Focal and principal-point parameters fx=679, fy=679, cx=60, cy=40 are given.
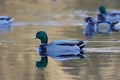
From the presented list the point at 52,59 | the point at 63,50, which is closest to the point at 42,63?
the point at 52,59

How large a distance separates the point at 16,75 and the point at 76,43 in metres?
3.58

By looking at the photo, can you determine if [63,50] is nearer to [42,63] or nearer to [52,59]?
[52,59]

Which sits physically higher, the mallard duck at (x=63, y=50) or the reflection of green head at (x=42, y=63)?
the mallard duck at (x=63, y=50)

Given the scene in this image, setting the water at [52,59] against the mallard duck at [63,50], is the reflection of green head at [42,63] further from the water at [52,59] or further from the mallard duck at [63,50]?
the mallard duck at [63,50]

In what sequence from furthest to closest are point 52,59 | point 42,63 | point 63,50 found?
point 63,50 → point 52,59 → point 42,63

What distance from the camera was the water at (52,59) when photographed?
12398mm

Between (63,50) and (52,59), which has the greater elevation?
(63,50)

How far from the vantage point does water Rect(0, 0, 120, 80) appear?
40.7 ft

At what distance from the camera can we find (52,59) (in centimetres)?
1496

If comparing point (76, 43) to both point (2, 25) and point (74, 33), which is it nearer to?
point (74, 33)

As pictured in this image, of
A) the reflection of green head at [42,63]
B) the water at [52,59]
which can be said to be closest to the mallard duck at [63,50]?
the water at [52,59]

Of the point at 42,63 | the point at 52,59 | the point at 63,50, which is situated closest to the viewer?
the point at 42,63

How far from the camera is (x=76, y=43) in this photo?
15594mm

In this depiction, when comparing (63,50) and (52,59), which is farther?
(63,50)
